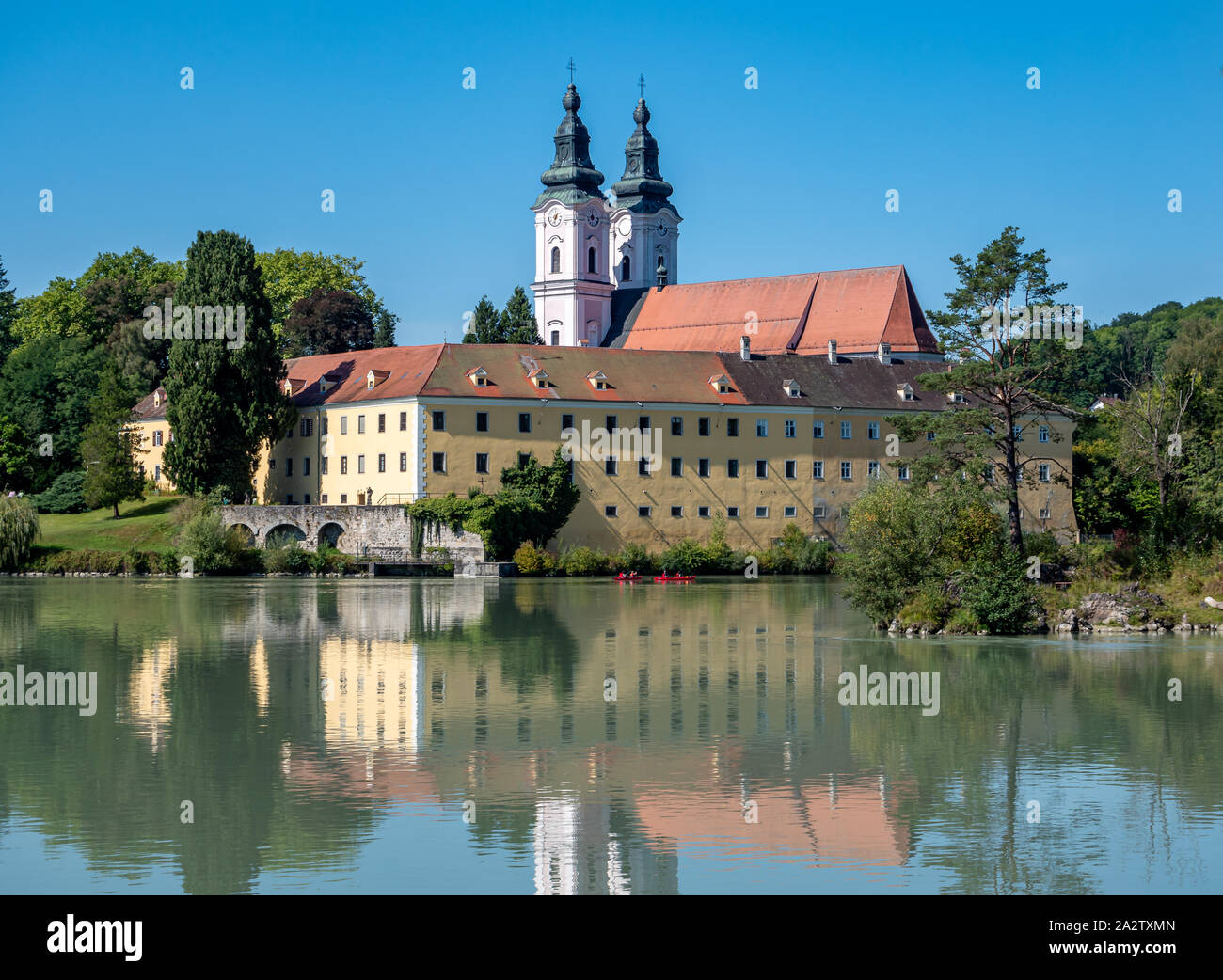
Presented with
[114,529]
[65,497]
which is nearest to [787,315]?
[65,497]

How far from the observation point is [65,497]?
84.4 metres

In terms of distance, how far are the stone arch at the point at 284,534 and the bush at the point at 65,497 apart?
1497 cm

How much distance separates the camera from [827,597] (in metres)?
56.6

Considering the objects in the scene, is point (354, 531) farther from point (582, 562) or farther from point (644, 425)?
point (644, 425)

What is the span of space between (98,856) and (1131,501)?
71921mm

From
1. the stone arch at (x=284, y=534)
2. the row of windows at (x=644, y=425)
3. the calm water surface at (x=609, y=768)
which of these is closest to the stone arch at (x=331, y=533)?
the stone arch at (x=284, y=534)

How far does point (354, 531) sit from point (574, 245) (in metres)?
52.8

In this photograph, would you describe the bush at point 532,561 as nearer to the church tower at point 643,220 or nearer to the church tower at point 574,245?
the church tower at point 574,245

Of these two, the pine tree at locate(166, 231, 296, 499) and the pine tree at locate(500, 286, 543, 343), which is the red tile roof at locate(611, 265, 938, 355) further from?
the pine tree at locate(166, 231, 296, 499)

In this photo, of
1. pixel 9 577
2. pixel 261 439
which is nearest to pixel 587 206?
pixel 261 439

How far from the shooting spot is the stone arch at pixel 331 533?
73.3m

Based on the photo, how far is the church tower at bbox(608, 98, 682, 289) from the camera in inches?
5064

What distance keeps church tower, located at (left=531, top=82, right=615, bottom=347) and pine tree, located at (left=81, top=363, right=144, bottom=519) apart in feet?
137
